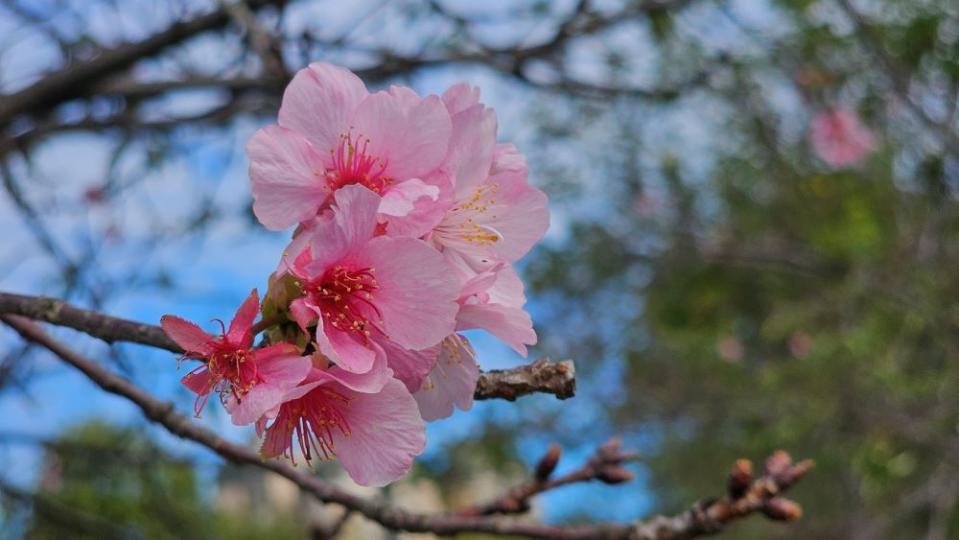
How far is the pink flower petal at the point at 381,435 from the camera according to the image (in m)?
0.93

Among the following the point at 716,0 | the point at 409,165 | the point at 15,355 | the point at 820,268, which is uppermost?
the point at 409,165

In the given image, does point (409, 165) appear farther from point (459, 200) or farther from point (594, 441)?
point (594, 441)

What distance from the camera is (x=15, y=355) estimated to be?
243 centimetres

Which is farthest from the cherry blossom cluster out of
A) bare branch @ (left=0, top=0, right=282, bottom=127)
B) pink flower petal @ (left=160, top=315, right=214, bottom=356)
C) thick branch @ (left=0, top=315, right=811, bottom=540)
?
bare branch @ (left=0, top=0, right=282, bottom=127)

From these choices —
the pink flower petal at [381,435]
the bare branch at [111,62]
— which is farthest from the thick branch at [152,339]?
the bare branch at [111,62]

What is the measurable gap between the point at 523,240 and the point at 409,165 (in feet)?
0.53

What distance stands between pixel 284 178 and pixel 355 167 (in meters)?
0.07

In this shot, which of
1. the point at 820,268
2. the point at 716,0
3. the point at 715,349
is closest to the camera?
the point at 716,0

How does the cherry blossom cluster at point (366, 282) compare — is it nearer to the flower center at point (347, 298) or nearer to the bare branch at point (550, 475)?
the flower center at point (347, 298)

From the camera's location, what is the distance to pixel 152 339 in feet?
3.23

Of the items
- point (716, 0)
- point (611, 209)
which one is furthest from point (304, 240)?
point (611, 209)

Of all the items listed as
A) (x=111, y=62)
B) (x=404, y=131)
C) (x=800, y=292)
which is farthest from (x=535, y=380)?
(x=800, y=292)

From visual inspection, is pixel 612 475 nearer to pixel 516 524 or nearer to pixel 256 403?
pixel 516 524

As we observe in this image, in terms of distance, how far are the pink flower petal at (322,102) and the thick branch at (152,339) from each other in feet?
0.81
